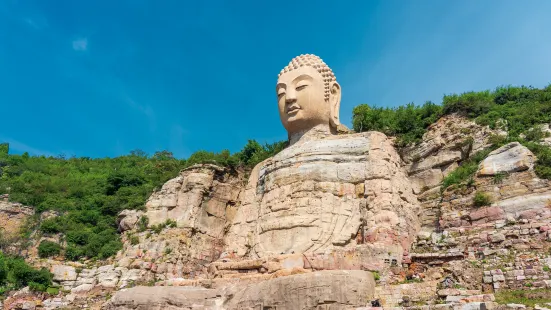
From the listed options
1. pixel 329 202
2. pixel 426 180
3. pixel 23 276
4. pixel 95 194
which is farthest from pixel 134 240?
pixel 426 180

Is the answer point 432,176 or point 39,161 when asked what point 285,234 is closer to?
point 432,176

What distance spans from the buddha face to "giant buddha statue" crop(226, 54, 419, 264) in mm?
33

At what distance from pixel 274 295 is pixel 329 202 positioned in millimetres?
4447

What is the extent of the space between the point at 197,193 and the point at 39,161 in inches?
667

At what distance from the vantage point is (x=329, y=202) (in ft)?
46.5

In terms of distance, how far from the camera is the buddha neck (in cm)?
1680

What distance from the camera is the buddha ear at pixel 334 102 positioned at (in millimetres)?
17391

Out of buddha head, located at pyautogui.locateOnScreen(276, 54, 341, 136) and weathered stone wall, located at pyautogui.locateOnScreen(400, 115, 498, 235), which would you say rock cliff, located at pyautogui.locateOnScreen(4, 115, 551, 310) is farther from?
buddha head, located at pyautogui.locateOnScreen(276, 54, 341, 136)

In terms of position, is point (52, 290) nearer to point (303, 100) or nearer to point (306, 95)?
point (303, 100)

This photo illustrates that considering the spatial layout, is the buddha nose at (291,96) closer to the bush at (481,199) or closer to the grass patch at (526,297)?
the bush at (481,199)

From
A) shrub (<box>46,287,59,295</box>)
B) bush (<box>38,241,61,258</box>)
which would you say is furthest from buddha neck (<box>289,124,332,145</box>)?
bush (<box>38,241,61,258</box>)

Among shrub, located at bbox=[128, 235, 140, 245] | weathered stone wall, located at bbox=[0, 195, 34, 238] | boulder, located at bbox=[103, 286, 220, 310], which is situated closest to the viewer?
boulder, located at bbox=[103, 286, 220, 310]

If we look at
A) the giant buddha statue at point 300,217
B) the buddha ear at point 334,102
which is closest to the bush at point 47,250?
the giant buddha statue at point 300,217

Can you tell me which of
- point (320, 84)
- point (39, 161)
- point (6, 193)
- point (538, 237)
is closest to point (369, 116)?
point (320, 84)
